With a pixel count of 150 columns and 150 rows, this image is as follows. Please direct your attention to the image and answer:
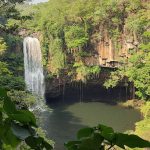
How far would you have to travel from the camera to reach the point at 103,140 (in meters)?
0.96

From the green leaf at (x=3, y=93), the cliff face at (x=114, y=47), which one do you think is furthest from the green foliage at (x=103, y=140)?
the cliff face at (x=114, y=47)

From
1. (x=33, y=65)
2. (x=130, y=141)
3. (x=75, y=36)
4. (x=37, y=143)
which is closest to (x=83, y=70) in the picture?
(x=75, y=36)

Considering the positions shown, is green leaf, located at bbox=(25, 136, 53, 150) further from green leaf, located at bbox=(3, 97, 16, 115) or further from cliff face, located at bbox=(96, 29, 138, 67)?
cliff face, located at bbox=(96, 29, 138, 67)

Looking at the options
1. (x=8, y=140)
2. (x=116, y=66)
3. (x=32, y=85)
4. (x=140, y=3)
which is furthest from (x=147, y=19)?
(x=8, y=140)

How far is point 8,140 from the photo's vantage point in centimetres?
102

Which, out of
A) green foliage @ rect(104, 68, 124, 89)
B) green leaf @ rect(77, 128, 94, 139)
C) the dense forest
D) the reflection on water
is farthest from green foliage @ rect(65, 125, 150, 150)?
green foliage @ rect(104, 68, 124, 89)

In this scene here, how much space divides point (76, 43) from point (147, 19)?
4.92m

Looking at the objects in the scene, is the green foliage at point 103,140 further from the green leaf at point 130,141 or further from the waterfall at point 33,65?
the waterfall at point 33,65

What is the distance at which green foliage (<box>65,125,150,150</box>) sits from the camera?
3.03 ft

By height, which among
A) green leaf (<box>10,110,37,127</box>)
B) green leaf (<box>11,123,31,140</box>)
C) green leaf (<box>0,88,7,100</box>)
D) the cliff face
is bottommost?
the cliff face

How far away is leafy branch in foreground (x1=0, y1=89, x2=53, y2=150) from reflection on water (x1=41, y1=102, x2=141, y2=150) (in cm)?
1696

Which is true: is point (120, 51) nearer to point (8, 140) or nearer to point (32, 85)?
point (32, 85)

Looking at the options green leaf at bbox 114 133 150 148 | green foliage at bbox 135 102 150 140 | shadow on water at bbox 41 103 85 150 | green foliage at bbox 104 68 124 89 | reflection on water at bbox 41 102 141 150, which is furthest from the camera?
green foliage at bbox 104 68 124 89

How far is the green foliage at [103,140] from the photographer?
922mm
